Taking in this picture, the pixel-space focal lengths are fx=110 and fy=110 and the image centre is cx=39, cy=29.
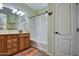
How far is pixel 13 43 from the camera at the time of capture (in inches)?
58.6

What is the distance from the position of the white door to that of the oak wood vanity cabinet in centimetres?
42

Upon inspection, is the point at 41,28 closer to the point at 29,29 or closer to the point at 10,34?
the point at 29,29

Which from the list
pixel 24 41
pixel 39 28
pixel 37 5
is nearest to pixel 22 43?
pixel 24 41

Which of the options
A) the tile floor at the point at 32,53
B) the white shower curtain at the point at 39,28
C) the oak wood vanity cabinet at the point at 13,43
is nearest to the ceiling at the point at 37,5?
the white shower curtain at the point at 39,28

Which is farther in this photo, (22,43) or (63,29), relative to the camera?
(22,43)

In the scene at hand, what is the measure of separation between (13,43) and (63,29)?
693 millimetres

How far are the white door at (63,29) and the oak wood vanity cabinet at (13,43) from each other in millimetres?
416

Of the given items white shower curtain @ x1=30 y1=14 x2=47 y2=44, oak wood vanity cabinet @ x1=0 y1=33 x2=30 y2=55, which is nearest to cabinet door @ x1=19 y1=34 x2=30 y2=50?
oak wood vanity cabinet @ x1=0 y1=33 x2=30 y2=55

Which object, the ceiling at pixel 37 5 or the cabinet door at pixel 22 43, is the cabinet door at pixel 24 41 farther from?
the ceiling at pixel 37 5

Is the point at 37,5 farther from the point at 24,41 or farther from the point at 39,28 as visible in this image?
the point at 24,41

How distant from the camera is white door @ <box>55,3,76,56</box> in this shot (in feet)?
4.59

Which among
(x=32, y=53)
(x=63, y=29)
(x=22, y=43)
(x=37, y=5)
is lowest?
(x=32, y=53)

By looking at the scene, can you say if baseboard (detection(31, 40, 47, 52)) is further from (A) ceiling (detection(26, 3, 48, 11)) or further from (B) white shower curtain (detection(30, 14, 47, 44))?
(A) ceiling (detection(26, 3, 48, 11))

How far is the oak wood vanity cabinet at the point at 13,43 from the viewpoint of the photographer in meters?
1.44
